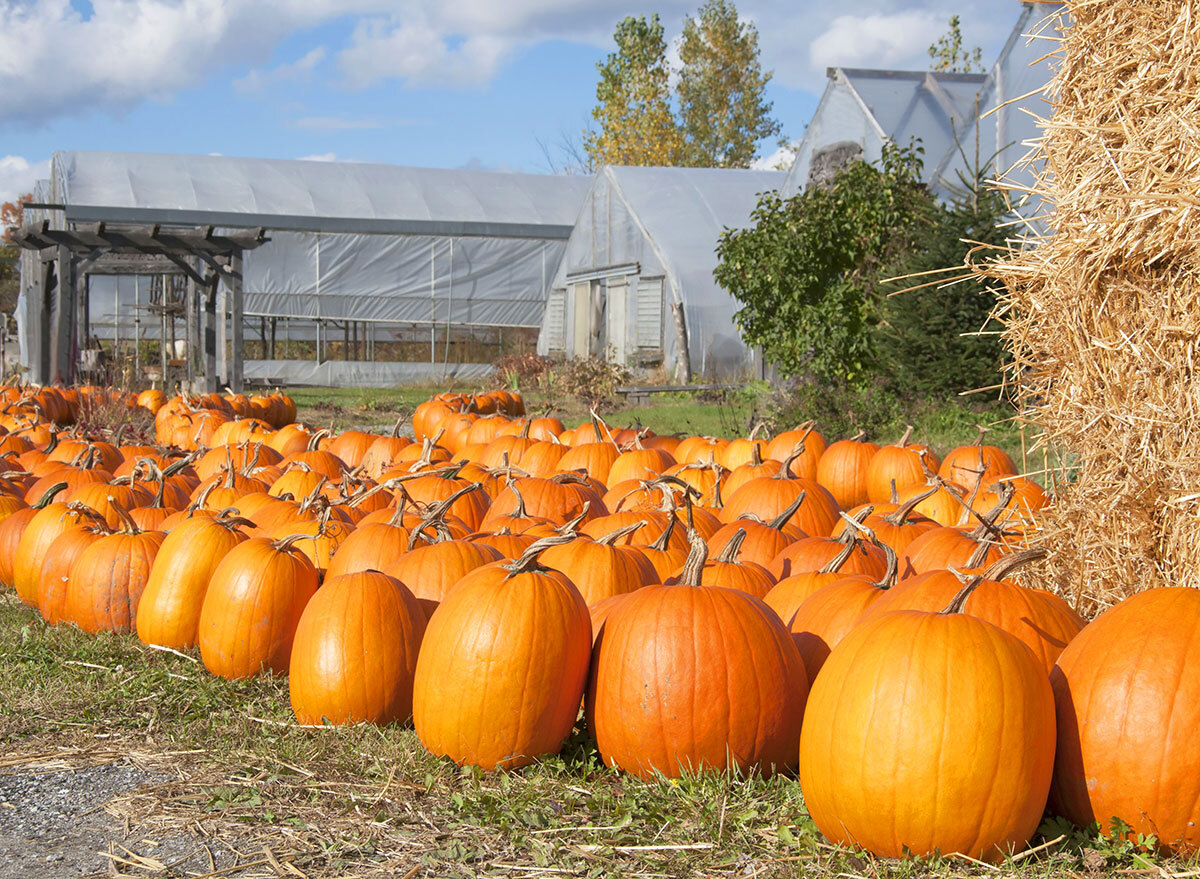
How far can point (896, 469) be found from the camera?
618 centimetres

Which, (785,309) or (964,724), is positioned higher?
(785,309)

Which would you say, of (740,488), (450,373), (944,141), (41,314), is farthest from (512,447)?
A: (450,373)

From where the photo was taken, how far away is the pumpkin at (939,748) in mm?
2270

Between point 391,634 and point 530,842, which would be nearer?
point 530,842

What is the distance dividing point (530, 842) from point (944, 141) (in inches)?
558

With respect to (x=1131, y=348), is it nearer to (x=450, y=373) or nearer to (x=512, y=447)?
(x=512, y=447)

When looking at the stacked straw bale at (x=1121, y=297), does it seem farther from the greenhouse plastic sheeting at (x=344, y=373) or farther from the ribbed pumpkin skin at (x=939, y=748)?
the greenhouse plastic sheeting at (x=344, y=373)

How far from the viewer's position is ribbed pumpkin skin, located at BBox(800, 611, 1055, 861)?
2270 millimetres

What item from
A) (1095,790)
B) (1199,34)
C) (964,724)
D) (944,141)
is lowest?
(1095,790)

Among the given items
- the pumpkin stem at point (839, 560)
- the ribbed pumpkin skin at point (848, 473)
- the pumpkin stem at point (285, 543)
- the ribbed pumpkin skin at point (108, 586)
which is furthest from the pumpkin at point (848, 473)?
the ribbed pumpkin skin at point (108, 586)

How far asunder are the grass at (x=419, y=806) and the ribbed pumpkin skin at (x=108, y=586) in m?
0.86

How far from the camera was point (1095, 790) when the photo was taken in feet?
7.75

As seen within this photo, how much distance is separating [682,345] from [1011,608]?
62.2 feet

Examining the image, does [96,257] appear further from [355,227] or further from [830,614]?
[830,614]
